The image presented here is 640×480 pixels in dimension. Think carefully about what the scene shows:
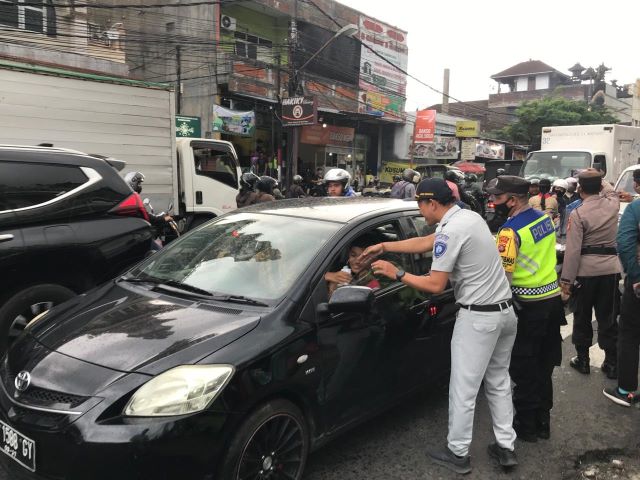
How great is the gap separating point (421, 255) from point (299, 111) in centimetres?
1119

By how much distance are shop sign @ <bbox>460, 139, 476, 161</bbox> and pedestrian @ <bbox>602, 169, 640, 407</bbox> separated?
27052 millimetres

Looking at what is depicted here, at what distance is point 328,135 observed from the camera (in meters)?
22.2

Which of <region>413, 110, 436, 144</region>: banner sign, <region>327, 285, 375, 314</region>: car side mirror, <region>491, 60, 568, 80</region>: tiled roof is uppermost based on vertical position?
<region>491, 60, 568, 80</region>: tiled roof

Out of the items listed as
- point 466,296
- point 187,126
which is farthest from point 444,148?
point 466,296

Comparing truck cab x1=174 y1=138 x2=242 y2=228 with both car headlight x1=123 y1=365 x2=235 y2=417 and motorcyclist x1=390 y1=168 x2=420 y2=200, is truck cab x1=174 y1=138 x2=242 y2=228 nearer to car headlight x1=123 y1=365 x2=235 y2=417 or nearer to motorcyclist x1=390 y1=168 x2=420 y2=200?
motorcyclist x1=390 y1=168 x2=420 y2=200

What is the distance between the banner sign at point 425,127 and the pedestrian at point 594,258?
2140 centimetres

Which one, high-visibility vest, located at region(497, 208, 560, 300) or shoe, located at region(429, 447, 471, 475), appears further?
high-visibility vest, located at region(497, 208, 560, 300)

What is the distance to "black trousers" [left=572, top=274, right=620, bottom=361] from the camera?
4398 mm

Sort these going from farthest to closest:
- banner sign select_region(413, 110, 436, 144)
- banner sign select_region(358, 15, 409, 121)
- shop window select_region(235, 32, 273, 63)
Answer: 1. banner sign select_region(413, 110, 436, 144)
2. banner sign select_region(358, 15, 409, 121)
3. shop window select_region(235, 32, 273, 63)

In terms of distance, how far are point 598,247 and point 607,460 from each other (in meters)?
1.80

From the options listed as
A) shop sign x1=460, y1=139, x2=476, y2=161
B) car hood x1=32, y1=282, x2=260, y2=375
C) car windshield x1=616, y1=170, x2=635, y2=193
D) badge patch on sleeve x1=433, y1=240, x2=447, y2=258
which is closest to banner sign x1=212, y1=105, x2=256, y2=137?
car windshield x1=616, y1=170, x2=635, y2=193

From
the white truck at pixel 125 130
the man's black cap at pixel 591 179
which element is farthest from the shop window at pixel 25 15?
the man's black cap at pixel 591 179

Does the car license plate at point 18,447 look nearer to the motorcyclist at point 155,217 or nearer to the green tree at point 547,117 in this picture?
the motorcyclist at point 155,217

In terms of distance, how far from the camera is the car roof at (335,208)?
3.37 metres
